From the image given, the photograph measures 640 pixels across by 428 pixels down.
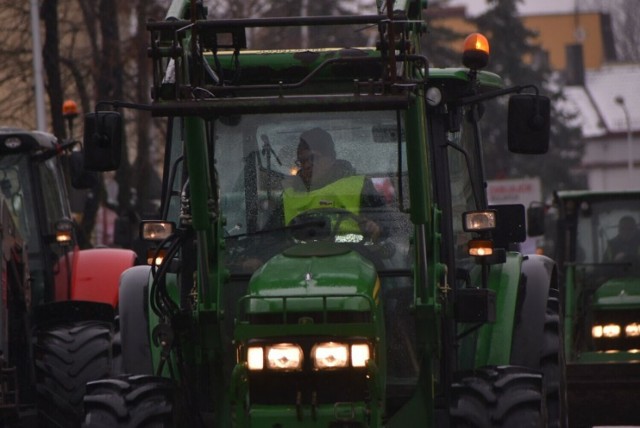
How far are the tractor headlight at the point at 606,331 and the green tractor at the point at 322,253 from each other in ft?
18.7

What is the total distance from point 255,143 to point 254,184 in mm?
234

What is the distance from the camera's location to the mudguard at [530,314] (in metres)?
10.1

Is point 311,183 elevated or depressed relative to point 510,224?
elevated

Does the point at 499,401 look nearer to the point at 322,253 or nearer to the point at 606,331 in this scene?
the point at 322,253

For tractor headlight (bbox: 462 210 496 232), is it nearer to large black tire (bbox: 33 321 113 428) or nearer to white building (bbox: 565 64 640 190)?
large black tire (bbox: 33 321 113 428)

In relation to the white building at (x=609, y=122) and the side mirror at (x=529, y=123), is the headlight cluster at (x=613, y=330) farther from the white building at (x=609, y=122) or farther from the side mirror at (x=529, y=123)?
the white building at (x=609, y=122)

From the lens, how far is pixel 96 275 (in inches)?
612

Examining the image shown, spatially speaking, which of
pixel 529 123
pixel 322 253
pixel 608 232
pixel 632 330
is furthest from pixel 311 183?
pixel 608 232

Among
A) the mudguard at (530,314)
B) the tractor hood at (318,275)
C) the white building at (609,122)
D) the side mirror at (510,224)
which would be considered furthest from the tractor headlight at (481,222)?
the white building at (609,122)

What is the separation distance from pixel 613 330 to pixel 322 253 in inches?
298

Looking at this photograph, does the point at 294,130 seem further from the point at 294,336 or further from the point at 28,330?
the point at 28,330

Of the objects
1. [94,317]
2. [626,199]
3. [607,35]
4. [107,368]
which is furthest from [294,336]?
[607,35]

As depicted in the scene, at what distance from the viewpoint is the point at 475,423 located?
883cm

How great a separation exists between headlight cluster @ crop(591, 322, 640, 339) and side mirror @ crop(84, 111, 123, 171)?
299 inches
